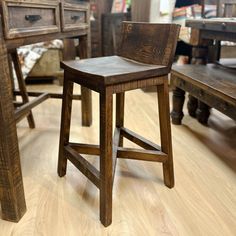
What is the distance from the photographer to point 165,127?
111 centimetres

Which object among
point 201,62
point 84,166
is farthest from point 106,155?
point 201,62

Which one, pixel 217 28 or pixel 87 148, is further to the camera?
pixel 217 28

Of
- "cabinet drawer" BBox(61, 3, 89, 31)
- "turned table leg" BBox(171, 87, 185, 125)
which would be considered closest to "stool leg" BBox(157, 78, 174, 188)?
"cabinet drawer" BBox(61, 3, 89, 31)

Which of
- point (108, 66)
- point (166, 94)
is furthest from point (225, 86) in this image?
point (108, 66)

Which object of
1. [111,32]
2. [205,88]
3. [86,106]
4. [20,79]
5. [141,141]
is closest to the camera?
[141,141]

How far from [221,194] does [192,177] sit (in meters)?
0.16

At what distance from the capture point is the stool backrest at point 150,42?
1.03 metres

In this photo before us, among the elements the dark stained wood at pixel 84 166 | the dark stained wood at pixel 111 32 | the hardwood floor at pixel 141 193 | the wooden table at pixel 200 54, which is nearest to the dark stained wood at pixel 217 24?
the wooden table at pixel 200 54

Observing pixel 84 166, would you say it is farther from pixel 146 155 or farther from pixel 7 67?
pixel 7 67

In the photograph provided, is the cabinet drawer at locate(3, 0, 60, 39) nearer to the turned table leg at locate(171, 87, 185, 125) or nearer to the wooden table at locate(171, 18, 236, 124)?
the wooden table at locate(171, 18, 236, 124)

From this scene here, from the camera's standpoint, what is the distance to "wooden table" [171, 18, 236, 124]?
4.92 feet

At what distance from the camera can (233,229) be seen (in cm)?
97

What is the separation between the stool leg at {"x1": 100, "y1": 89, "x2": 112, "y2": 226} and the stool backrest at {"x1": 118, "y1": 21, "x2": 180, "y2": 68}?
0.30m

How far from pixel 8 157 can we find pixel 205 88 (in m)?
1.01
